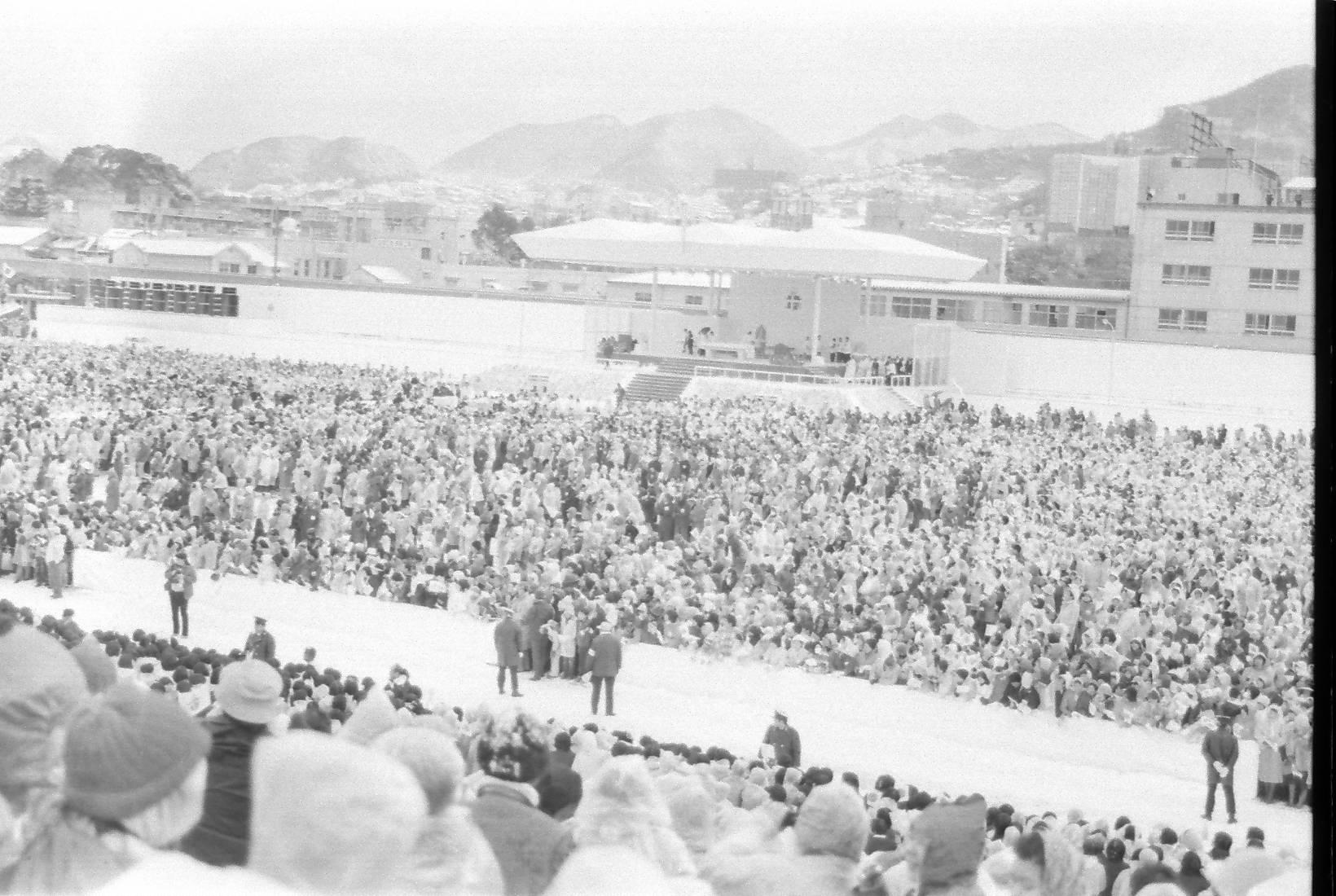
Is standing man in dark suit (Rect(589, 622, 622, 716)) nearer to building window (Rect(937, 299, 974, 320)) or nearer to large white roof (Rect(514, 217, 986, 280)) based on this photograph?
large white roof (Rect(514, 217, 986, 280))

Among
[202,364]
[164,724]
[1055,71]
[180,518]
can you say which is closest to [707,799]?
[164,724]

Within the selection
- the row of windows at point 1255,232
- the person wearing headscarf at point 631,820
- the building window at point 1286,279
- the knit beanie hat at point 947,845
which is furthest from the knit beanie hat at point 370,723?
the building window at point 1286,279

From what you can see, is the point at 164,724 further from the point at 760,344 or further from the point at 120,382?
the point at 760,344

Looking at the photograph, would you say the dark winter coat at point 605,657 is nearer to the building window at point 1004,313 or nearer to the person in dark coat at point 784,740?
the person in dark coat at point 784,740

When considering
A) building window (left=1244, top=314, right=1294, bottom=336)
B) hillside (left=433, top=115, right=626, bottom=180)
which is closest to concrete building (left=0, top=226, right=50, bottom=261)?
hillside (left=433, top=115, right=626, bottom=180)

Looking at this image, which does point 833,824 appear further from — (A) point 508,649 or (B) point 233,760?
(A) point 508,649

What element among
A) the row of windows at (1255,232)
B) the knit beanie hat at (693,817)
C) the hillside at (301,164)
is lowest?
the knit beanie hat at (693,817)

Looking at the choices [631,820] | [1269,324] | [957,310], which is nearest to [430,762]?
[631,820]
